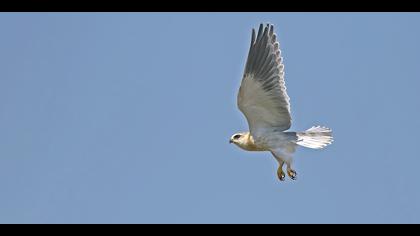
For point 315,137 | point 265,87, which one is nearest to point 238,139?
point 265,87

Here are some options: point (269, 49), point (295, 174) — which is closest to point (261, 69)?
point (269, 49)

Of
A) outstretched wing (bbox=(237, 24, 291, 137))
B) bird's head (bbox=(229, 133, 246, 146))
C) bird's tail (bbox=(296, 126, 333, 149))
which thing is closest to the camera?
outstretched wing (bbox=(237, 24, 291, 137))

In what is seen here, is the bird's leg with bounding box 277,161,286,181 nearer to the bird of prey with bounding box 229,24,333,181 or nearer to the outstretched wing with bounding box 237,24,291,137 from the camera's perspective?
the bird of prey with bounding box 229,24,333,181

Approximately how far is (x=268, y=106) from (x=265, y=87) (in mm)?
338

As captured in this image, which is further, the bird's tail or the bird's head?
the bird's head

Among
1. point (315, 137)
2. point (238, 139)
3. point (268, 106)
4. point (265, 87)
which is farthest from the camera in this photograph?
point (238, 139)

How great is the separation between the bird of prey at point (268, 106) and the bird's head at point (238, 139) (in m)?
0.02

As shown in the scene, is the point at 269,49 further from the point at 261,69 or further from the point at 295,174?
the point at 295,174

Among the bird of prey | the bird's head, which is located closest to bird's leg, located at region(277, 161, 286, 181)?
the bird of prey

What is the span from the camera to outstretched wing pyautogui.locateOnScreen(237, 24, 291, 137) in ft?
70.1

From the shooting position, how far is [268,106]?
71.3 ft

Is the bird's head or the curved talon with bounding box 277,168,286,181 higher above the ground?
the bird's head

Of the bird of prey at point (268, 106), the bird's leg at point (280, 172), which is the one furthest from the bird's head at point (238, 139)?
the bird's leg at point (280, 172)

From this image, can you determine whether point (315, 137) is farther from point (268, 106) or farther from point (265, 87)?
point (265, 87)
